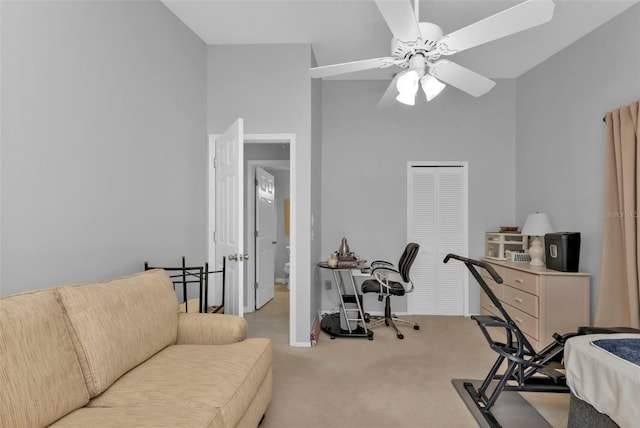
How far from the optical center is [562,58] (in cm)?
356

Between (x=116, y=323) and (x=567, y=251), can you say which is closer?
(x=116, y=323)

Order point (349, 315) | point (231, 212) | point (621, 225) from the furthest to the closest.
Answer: point (349, 315) → point (231, 212) → point (621, 225)

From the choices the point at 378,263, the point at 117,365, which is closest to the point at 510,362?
the point at 378,263

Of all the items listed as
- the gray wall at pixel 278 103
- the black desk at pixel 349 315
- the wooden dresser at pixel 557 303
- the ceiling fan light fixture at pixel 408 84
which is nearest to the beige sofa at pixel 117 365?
the gray wall at pixel 278 103

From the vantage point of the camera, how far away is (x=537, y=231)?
11.8 feet

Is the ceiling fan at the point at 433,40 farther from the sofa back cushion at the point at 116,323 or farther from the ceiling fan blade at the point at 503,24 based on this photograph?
the sofa back cushion at the point at 116,323

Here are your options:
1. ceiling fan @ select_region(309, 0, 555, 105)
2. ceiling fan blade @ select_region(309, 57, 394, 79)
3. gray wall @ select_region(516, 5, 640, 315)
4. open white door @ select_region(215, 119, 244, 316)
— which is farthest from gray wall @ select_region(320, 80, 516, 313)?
ceiling fan blade @ select_region(309, 57, 394, 79)

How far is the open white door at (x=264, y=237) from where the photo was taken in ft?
16.0

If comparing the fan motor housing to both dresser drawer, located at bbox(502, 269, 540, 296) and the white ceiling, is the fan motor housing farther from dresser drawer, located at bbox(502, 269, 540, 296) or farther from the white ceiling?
dresser drawer, located at bbox(502, 269, 540, 296)

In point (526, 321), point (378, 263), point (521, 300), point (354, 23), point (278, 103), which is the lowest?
point (526, 321)

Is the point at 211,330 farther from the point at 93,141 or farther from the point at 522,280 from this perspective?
the point at 522,280

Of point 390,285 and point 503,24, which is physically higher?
point 503,24

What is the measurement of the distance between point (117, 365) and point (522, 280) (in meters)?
3.47

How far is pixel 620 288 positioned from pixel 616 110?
146 centimetres
